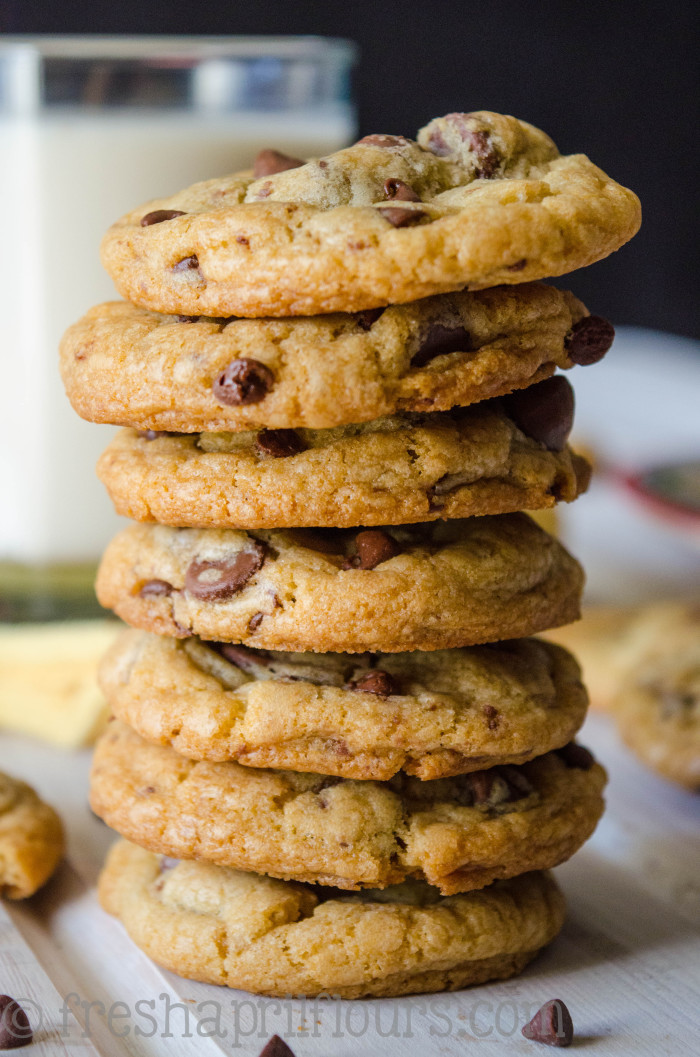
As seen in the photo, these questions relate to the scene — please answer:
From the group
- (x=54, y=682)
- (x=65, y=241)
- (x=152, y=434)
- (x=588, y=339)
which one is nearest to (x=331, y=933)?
(x=152, y=434)

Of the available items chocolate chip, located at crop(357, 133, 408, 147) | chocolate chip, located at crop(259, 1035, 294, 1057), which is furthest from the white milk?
chocolate chip, located at crop(259, 1035, 294, 1057)

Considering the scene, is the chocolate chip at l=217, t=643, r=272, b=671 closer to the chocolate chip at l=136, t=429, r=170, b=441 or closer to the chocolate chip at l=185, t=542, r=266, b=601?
the chocolate chip at l=185, t=542, r=266, b=601

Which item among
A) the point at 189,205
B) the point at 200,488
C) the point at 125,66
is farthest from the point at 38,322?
the point at 200,488

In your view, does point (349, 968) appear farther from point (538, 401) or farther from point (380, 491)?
point (538, 401)

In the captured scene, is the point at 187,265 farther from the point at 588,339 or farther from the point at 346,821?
the point at 346,821

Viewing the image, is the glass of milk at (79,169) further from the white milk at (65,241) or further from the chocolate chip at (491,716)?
the chocolate chip at (491,716)
